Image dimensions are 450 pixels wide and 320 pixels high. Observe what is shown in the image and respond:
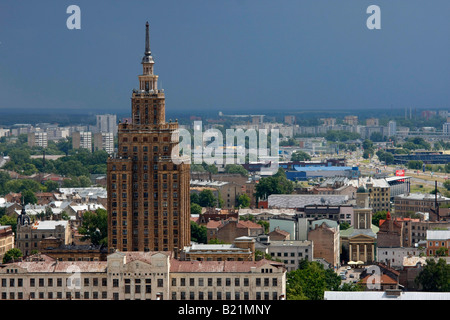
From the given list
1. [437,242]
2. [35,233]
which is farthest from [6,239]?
[437,242]

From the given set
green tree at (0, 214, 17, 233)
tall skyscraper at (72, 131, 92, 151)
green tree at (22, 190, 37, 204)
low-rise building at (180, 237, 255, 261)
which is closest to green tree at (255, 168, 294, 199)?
green tree at (22, 190, 37, 204)

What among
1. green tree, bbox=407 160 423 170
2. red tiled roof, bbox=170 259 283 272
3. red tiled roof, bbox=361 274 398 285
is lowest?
green tree, bbox=407 160 423 170

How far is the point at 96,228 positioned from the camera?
4309cm

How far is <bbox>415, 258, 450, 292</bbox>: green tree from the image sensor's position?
33.9m

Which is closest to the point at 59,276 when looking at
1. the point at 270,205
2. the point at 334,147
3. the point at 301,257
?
the point at 301,257

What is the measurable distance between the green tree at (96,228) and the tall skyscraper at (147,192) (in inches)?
186

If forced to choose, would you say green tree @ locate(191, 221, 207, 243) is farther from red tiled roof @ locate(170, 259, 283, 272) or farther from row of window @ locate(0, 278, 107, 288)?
row of window @ locate(0, 278, 107, 288)

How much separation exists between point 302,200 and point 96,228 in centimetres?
2327

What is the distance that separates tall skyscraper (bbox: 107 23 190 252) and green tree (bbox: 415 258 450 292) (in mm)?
8543

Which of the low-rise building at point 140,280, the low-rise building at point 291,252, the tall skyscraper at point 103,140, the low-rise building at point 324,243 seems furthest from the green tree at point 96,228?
the tall skyscraper at point 103,140

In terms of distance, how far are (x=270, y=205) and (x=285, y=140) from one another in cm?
11683

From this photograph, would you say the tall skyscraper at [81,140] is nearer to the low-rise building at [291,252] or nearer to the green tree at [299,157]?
the green tree at [299,157]

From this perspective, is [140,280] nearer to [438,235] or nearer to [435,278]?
[435,278]

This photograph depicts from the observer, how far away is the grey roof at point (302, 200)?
6128cm
